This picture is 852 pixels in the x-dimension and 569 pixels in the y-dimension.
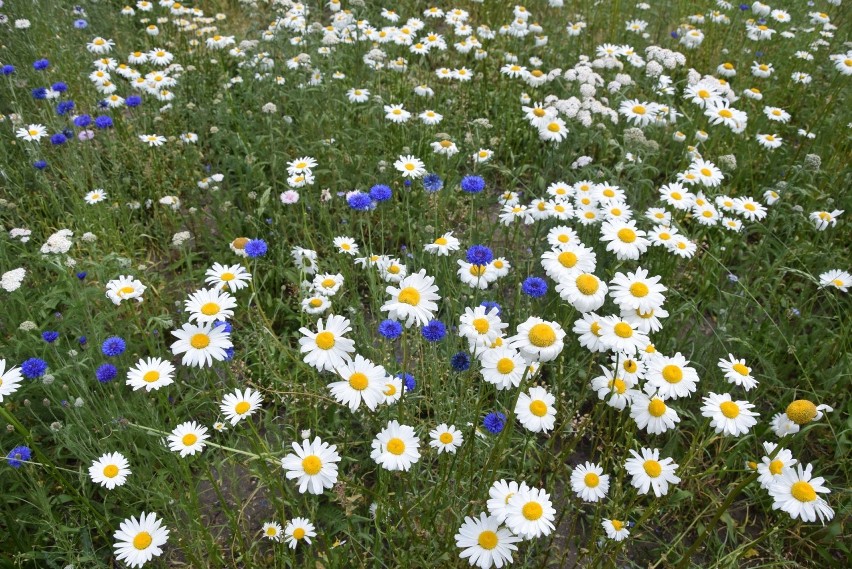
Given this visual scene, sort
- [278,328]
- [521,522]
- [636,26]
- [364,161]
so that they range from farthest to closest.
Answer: [636,26] → [364,161] → [278,328] → [521,522]

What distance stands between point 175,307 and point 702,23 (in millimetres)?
5997

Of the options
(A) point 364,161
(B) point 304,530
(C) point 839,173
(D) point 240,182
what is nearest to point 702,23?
(C) point 839,173

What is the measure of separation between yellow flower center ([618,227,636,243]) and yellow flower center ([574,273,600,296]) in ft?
2.01

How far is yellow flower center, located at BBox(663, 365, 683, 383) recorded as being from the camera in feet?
7.26

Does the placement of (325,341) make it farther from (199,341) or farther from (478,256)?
(478,256)

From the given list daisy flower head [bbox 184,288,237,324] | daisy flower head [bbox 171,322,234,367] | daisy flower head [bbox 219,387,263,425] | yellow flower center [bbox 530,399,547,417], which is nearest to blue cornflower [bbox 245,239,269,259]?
daisy flower head [bbox 184,288,237,324]

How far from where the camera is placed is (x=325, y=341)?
200cm

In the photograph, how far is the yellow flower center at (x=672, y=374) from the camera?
7.26 feet

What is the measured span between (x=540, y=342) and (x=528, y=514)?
1.74 feet

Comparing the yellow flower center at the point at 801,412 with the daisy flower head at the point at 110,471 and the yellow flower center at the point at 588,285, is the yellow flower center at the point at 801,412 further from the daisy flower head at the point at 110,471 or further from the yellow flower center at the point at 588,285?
the daisy flower head at the point at 110,471

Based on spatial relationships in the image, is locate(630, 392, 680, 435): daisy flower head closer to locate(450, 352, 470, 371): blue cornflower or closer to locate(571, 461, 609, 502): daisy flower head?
locate(571, 461, 609, 502): daisy flower head

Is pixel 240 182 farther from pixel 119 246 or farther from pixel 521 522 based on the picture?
pixel 521 522

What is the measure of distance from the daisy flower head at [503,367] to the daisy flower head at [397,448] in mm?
331

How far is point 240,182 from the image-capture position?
4102mm
